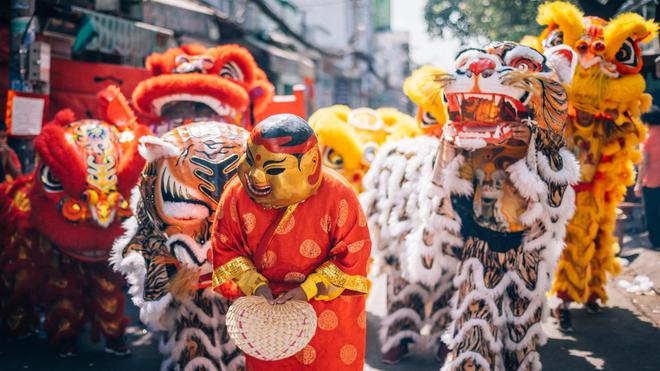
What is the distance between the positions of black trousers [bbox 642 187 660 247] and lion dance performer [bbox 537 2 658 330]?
2.89 m

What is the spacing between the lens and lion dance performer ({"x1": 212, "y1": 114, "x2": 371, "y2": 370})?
2.60m

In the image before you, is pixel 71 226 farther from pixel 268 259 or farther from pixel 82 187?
pixel 268 259

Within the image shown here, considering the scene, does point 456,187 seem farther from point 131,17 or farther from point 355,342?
point 131,17

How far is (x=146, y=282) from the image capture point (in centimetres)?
333

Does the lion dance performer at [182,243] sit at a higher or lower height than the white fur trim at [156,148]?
lower

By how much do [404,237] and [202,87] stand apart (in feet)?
5.31

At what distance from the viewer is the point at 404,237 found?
4.31m

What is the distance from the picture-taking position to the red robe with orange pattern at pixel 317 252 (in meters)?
2.69

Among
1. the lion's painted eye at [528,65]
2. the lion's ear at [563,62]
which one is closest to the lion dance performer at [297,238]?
the lion's painted eye at [528,65]

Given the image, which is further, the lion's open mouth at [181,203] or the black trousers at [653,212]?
the black trousers at [653,212]

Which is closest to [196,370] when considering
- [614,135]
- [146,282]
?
[146,282]

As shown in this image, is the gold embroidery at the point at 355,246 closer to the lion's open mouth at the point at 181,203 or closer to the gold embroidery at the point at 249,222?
the gold embroidery at the point at 249,222

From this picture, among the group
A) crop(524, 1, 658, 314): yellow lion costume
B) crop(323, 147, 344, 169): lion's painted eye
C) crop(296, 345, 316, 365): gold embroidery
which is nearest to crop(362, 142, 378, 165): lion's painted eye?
crop(323, 147, 344, 169): lion's painted eye

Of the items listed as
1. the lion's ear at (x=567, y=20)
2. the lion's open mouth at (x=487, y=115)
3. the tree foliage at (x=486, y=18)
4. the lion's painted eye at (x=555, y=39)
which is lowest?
the lion's open mouth at (x=487, y=115)
